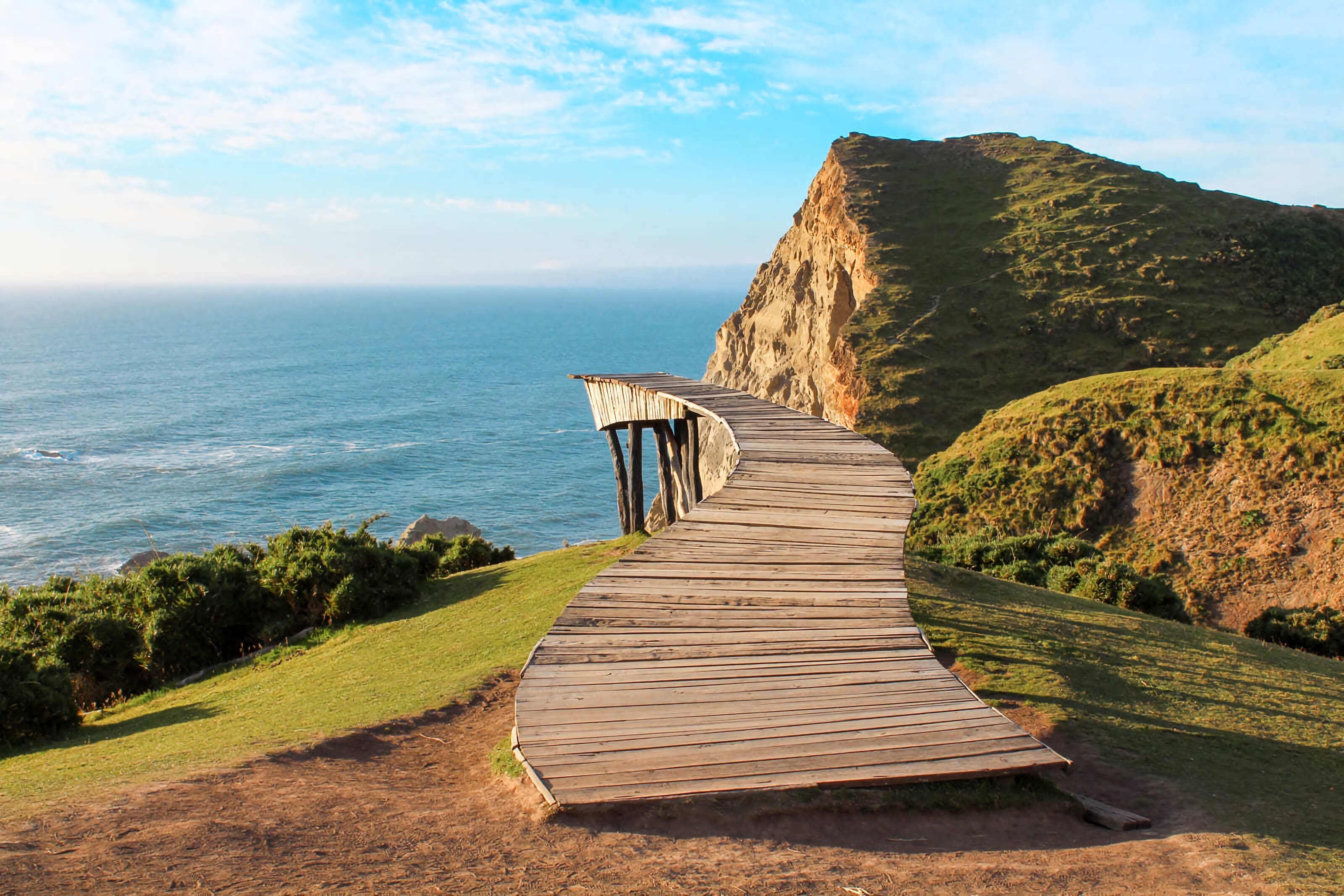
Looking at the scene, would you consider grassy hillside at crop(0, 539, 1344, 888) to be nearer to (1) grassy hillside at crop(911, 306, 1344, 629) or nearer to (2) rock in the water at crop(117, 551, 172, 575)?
(1) grassy hillside at crop(911, 306, 1344, 629)

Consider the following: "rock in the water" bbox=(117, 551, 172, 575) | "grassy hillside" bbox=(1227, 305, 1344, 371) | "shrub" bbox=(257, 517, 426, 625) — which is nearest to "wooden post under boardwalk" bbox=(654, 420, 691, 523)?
"shrub" bbox=(257, 517, 426, 625)

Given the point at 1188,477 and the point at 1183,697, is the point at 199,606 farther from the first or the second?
the point at 1188,477

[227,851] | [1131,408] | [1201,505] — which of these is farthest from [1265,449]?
[227,851]

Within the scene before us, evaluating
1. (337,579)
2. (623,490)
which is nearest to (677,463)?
(623,490)

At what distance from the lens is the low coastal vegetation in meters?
13.4

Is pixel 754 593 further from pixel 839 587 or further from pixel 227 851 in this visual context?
pixel 227 851

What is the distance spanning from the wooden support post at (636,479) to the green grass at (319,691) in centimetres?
249

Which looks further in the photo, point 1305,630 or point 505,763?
point 1305,630

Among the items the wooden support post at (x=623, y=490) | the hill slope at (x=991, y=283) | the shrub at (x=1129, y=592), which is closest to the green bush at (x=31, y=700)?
the wooden support post at (x=623, y=490)

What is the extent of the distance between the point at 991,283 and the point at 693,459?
101 feet

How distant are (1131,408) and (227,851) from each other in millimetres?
26394

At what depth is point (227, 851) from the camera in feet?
17.5

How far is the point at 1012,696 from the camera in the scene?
8789 mm

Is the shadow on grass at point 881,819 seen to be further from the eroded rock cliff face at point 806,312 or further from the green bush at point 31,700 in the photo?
the eroded rock cliff face at point 806,312
